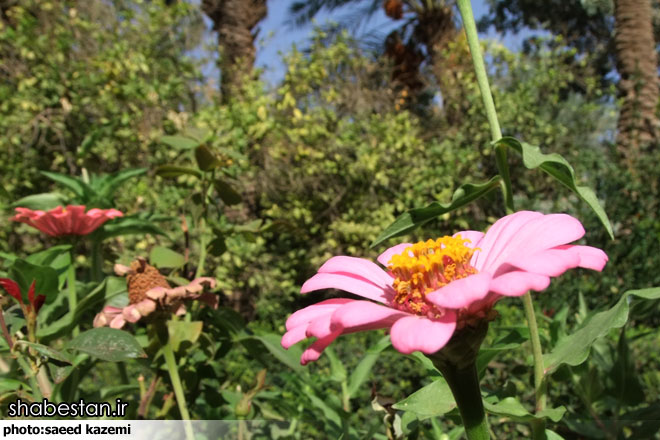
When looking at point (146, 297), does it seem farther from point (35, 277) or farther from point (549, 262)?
point (549, 262)

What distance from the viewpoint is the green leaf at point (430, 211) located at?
0.62 meters

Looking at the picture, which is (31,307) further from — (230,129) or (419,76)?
(419,76)

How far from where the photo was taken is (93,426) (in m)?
0.82

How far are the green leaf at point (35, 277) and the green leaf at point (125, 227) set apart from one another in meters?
0.22

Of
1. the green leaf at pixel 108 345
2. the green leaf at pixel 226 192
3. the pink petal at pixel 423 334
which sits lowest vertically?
the pink petal at pixel 423 334

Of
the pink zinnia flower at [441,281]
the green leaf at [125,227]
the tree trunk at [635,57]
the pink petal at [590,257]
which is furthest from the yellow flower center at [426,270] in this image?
the tree trunk at [635,57]

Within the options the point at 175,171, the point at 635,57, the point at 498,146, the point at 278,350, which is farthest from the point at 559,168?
the point at 635,57

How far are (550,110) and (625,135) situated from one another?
958mm

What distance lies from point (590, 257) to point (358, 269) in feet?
0.73

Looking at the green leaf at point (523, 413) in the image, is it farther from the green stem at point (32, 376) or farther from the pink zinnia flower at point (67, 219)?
the pink zinnia flower at point (67, 219)

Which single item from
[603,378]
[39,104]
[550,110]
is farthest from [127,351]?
[550,110]

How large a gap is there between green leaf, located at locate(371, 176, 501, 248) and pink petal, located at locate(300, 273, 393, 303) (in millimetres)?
57

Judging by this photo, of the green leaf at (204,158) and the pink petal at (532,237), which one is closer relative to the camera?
the pink petal at (532,237)

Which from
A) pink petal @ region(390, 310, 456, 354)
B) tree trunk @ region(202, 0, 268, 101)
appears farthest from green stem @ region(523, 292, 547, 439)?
tree trunk @ region(202, 0, 268, 101)
